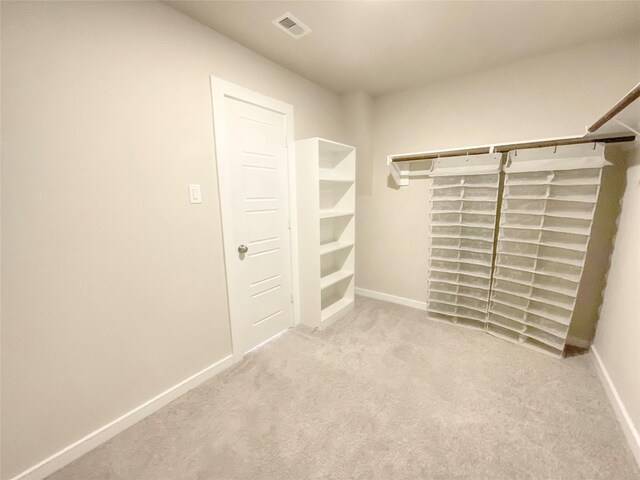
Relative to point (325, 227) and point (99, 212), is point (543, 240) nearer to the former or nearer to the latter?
point (325, 227)

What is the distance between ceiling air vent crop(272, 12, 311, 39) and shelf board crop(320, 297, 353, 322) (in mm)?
2246

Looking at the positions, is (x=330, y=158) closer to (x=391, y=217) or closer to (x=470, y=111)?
(x=391, y=217)

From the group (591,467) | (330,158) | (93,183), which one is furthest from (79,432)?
(330,158)

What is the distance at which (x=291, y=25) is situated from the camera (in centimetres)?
161

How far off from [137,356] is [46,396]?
1.19 feet

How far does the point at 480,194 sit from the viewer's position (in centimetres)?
221

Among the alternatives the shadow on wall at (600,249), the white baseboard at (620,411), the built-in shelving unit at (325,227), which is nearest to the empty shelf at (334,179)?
the built-in shelving unit at (325,227)

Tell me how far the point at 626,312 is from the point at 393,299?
1.83 metres

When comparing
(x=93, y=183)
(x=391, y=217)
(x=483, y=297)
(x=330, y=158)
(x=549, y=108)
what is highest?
(x=549, y=108)

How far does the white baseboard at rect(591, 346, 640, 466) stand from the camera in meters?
1.25

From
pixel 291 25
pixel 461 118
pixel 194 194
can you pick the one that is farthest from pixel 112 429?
pixel 461 118

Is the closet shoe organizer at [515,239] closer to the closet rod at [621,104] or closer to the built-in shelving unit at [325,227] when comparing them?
the closet rod at [621,104]

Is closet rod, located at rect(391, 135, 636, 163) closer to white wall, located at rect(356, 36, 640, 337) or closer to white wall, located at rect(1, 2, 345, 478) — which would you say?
white wall, located at rect(356, 36, 640, 337)

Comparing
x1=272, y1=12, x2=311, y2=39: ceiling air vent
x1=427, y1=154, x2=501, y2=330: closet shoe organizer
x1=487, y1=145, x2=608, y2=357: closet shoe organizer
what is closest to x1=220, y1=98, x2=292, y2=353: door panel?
x1=272, y1=12, x2=311, y2=39: ceiling air vent
